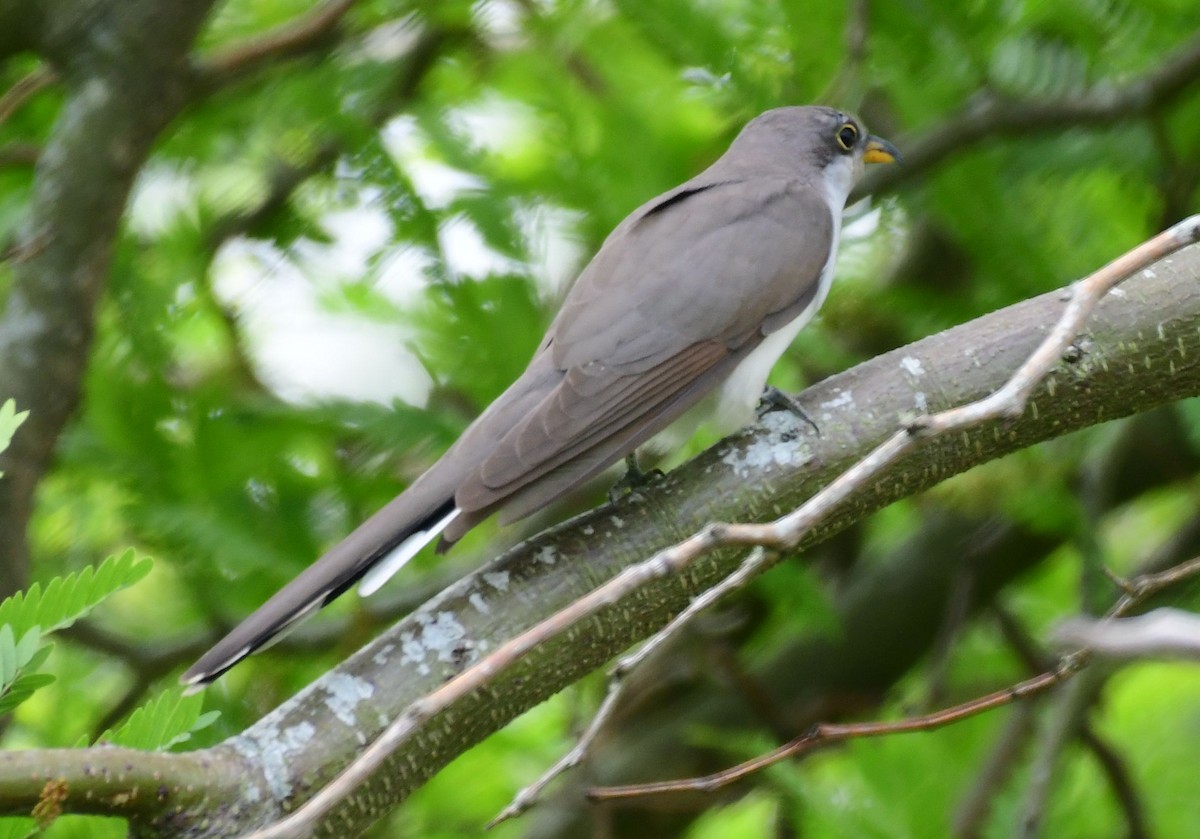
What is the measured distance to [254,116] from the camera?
4.11 metres

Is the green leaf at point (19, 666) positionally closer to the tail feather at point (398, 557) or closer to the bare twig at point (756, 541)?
the bare twig at point (756, 541)

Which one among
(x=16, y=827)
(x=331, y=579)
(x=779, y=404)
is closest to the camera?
(x=16, y=827)

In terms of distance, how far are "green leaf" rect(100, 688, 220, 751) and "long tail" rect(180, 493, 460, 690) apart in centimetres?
15

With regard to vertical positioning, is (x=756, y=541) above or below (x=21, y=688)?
below

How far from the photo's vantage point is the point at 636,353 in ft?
9.72

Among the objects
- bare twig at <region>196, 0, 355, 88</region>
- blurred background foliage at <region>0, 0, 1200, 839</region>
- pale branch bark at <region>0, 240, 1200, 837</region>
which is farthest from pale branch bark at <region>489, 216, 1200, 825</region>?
bare twig at <region>196, 0, 355, 88</region>

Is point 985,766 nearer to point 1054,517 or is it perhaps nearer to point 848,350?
point 1054,517

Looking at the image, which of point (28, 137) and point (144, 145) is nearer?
point (144, 145)

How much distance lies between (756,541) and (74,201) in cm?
225

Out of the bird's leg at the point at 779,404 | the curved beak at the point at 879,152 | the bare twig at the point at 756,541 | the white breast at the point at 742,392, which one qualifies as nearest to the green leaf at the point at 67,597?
the bare twig at the point at 756,541

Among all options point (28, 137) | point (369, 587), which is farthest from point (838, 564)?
point (28, 137)

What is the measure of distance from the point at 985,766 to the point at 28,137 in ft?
11.0

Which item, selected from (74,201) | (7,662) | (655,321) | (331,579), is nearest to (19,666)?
(7,662)

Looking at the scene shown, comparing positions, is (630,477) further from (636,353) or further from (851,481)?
(851,481)
